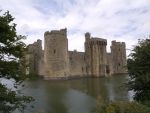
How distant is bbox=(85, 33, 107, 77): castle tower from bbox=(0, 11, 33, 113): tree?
118ft

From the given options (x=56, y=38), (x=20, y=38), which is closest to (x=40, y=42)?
(x=56, y=38)

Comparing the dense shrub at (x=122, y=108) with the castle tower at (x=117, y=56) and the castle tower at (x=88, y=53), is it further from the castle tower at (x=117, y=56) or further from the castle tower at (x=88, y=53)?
the castle tower at (x=117, y=56)

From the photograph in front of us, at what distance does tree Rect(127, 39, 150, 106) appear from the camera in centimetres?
1350

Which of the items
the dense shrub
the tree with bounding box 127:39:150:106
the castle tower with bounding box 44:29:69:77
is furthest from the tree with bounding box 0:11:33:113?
the castle tower with bounding box 44:29:69:77

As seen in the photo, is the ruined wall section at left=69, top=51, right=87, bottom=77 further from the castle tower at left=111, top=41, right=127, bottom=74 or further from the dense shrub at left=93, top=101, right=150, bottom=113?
the dense shrub at left=93, top=101, right=150, bottom=113

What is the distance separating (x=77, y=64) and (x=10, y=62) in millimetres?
33899

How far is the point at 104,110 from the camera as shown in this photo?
365 inches

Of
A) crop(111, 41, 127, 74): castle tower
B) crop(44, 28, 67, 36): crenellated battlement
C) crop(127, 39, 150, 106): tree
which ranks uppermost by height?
crop(44, 28, 67, 36): crenellated battlement

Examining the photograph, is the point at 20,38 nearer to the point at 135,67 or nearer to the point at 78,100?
the point at 135,67

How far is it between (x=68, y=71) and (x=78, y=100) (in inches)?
768

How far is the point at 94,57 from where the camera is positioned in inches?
1781

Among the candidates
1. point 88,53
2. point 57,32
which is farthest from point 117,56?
point 57,32

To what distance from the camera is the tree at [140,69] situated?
13498 mm

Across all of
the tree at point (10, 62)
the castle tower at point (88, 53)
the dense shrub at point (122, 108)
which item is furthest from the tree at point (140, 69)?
the castle tower at point (88, 53)
